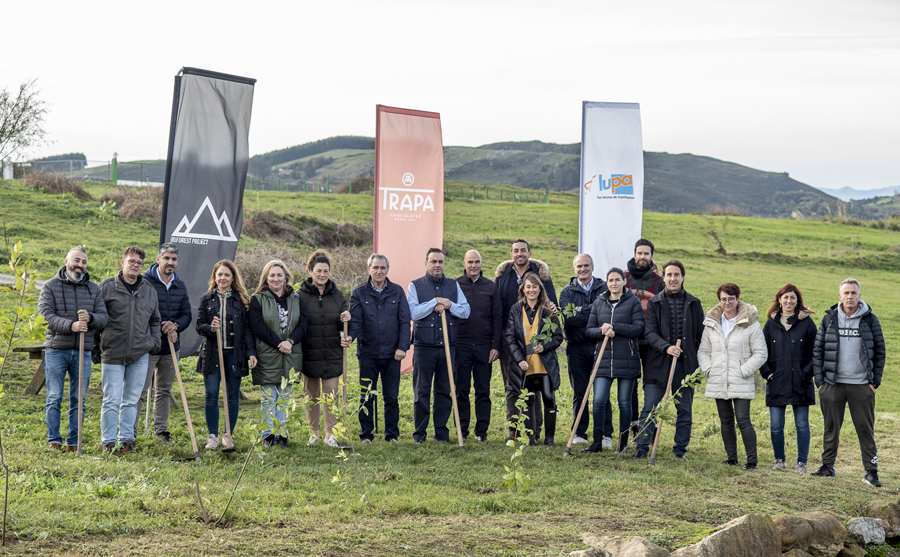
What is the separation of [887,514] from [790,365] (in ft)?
5.25

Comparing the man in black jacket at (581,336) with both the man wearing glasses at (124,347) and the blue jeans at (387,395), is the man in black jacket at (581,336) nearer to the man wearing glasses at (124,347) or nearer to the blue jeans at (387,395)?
the blue jeans at (387,395)

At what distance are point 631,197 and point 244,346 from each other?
5864 mm

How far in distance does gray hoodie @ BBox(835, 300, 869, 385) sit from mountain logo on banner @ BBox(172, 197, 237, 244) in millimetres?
6903

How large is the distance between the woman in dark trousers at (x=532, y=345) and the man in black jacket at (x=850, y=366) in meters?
2.61

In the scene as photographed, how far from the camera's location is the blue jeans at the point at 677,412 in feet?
25.8

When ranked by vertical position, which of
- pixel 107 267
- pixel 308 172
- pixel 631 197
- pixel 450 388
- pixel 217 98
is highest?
pixel 308 172

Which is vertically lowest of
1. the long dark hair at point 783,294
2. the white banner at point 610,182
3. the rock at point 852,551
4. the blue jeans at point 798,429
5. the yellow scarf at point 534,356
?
the rock at point 852,551

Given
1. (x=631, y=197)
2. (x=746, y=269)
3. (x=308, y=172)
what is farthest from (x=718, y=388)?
(x=308, y=172)

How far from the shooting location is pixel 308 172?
147000 mm

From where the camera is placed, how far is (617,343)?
26.1 feet

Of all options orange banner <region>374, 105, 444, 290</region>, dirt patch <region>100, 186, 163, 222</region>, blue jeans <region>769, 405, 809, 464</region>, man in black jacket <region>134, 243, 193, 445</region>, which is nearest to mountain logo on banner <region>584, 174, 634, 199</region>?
orange banner <region>374, 105, 444, 290</region>

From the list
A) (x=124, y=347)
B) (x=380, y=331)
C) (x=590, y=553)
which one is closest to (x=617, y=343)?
(x=380, y=331)

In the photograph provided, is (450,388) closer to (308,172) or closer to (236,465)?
(236,465)

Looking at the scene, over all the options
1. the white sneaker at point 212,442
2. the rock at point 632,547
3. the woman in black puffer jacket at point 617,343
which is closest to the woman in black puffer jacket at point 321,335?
the white sneaker at point 212,442
